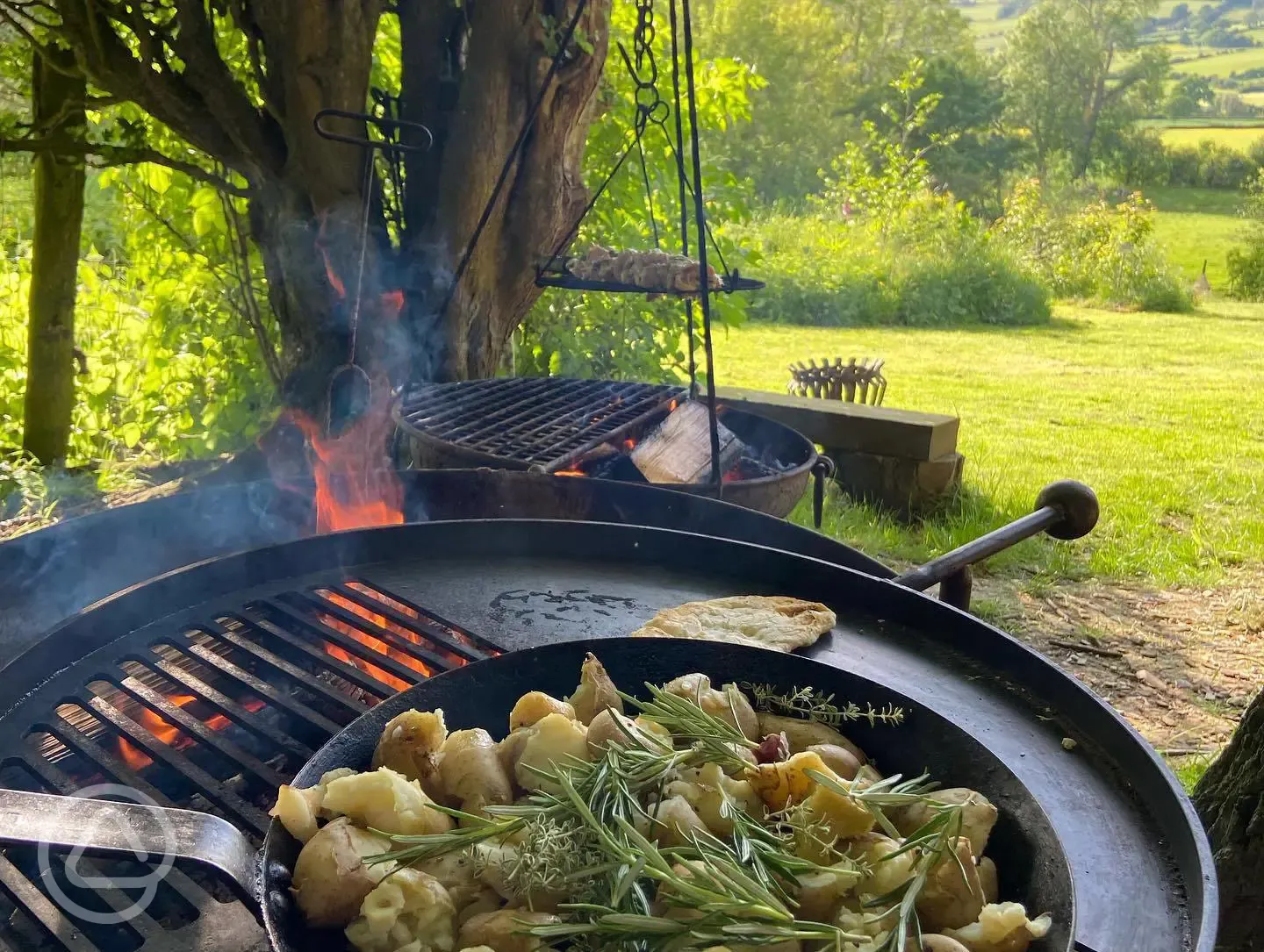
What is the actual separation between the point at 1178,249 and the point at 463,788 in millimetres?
28223

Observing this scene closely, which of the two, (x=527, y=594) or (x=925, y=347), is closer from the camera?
(x=527, y=594)

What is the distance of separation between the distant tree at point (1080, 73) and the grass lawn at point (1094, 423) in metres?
18.5

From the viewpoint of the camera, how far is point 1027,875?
1.15 m

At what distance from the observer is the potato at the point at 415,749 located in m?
1.28

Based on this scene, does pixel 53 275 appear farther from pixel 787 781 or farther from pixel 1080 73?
pixel 1080 73

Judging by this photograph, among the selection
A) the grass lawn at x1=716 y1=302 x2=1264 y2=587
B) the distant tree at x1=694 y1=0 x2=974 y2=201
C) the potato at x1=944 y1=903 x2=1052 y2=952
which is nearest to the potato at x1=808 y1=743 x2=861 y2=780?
the potato at x1=944 y1=903 x2=1052 y2=952

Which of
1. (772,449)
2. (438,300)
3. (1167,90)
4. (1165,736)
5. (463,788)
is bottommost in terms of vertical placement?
(1165,736)

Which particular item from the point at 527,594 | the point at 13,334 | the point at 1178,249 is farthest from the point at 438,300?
the point at 1178,249

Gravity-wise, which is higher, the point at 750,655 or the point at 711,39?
the point at 711,39

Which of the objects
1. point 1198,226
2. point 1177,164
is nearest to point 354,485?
point 1198,226

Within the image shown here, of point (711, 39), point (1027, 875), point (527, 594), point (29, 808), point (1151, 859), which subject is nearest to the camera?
point (29, 808)

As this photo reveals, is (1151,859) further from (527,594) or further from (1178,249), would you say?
(1178,249)

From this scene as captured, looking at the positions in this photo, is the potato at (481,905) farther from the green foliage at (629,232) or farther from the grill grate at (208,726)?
the green foliage at (629,232)

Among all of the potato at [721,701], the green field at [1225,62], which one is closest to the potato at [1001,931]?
the potato at [721,701]
